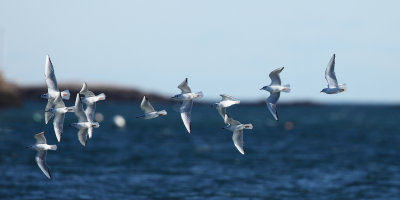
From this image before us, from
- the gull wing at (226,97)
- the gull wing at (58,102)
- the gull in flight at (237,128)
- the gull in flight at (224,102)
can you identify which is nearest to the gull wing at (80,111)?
the gull wing at (58,102)

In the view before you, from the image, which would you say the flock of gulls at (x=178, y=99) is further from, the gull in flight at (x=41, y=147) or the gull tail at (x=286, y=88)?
the gull in flight at (x=41, y=147)

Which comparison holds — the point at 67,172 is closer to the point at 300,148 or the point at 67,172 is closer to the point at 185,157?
the point at 185,157

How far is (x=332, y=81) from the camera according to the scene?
65.9 ft

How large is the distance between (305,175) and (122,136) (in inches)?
2008

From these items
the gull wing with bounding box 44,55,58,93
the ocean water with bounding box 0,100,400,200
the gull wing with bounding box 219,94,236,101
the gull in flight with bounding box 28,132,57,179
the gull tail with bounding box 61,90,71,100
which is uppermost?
the gull wing with bounding box 44,55,58,93

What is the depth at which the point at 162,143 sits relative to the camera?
314ft

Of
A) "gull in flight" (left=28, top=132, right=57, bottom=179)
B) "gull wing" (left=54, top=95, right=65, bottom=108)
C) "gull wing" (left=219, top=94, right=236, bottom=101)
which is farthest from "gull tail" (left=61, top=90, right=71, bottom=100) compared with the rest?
"gull wing" (left=219, top=94, right=236, bottom=101)

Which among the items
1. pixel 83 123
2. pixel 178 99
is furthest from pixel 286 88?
pixel 83 123

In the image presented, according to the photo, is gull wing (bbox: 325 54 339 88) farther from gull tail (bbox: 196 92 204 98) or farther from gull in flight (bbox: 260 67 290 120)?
gull tail (bbox: 196 92 204 98)

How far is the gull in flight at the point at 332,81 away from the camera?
19672 millimetres

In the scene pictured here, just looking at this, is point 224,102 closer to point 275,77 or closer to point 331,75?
point 275,77

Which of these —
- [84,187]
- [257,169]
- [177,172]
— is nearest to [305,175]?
[257,169]

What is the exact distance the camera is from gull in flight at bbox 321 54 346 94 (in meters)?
19.7

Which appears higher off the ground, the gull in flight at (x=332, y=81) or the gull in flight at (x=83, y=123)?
the gull in flight at (x=332, y=81)
